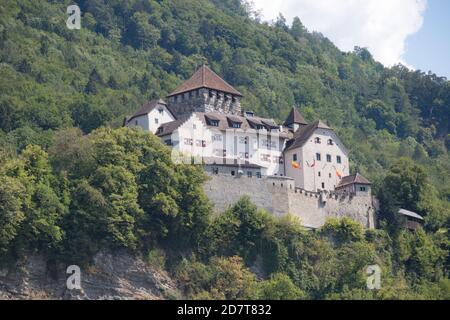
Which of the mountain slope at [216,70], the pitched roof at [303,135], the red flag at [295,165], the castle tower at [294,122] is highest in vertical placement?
the mountain slope at [216,70]

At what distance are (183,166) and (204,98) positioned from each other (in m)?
14.1

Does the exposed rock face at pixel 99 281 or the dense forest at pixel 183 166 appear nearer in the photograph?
the exposed rock face at pixel 99 281

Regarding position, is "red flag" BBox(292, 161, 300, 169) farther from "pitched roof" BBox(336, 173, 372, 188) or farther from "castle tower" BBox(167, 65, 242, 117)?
"castle tower" BBox(167, 65, 242, 117)

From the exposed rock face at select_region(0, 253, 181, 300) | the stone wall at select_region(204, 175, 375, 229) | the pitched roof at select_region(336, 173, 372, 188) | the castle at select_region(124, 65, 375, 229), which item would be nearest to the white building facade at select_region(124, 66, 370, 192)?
the castle at select_region(124, 65, 375, 229)

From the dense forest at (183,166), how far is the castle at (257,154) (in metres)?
1.89

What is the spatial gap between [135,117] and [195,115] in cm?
458

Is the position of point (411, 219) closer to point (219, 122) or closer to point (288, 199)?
point (288, 199)

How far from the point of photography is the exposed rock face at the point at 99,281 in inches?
2589

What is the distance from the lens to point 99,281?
67.6 metres

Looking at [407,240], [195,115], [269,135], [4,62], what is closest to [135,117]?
[195,115]

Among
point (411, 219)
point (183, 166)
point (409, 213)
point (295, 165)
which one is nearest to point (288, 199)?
point (295, 165)

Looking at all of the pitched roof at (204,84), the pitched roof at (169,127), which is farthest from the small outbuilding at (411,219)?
the pitched roof at (169,127)

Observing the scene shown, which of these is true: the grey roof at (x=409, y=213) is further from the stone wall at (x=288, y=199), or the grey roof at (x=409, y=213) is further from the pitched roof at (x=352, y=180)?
the pitched roof at (x=352, y=180)

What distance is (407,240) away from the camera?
81.2 m
